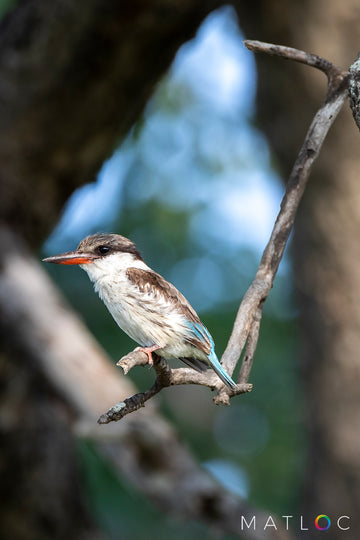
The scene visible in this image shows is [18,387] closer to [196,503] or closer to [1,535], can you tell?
→ [1,535]

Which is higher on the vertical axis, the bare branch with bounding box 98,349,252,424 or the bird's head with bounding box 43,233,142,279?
the bird's head with bounding box 43,233,142,279

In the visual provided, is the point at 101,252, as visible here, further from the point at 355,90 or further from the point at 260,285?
the point at 355,90

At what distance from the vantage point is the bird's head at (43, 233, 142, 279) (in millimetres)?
1729

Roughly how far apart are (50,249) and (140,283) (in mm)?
8472

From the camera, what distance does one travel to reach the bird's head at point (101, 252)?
1.73 m

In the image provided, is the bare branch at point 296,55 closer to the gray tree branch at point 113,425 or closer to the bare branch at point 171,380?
the bare branch at point 171,380

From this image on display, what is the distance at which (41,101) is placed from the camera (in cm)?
505

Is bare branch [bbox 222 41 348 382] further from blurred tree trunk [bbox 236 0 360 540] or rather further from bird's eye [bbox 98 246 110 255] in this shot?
blurred tree trunk [bbox 236 0 360 540]

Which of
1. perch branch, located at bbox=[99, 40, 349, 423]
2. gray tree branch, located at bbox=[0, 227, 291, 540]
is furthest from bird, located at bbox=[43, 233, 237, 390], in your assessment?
gray tree branch, located at bbox=[0, 227, 291, 540]

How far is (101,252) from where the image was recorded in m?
1.80

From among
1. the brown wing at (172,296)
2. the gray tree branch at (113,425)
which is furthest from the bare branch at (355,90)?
the gray tree branch at (113,425)

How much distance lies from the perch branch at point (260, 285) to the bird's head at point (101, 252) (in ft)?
1.08

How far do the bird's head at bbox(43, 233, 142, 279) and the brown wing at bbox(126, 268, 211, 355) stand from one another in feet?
0.27

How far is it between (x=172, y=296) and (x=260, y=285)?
241 mm
